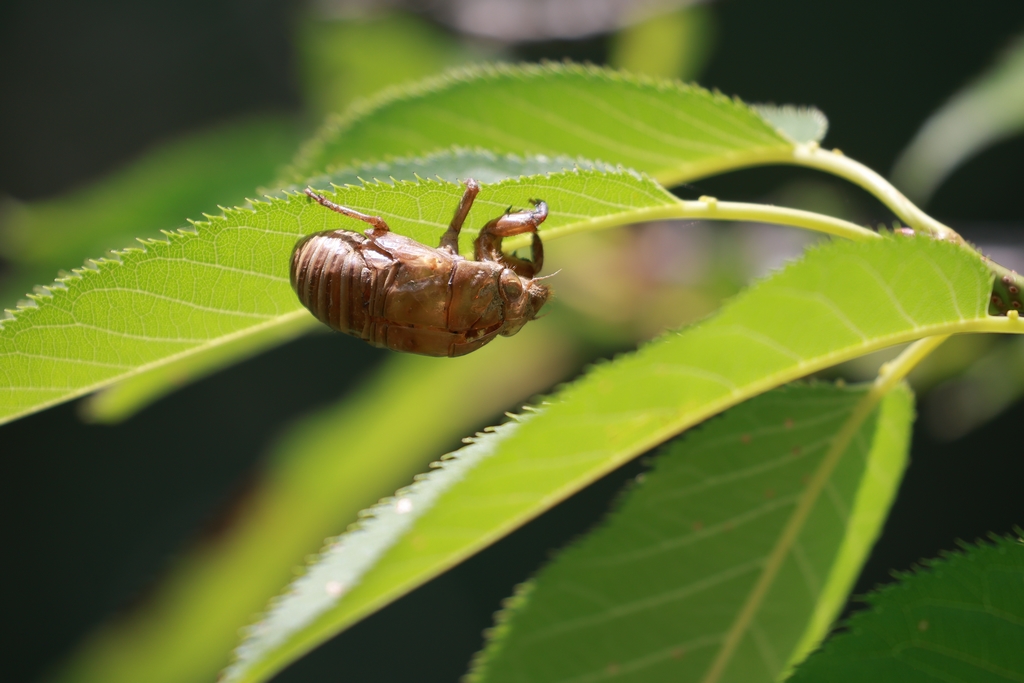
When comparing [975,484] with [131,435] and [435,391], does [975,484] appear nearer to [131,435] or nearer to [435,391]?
[435,391]

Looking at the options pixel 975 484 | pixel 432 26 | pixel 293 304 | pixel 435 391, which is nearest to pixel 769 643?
pixel 293 304

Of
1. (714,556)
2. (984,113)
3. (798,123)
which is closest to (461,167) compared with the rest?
(798,123)

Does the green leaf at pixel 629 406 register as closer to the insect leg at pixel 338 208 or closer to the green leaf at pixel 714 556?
the green leaf at pixel 714 556

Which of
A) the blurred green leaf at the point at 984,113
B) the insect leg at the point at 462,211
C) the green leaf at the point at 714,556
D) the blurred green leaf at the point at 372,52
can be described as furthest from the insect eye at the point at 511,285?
the blurred green leaf at the point at 372,52

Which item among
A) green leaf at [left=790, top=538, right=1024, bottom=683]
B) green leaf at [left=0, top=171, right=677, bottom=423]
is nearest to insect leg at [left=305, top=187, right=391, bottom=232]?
green leaf at [left=0, top=171, right=677, bottom=423]

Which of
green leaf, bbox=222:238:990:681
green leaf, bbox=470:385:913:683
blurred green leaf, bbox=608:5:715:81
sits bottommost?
green leaf, bbox=470:385:913:683

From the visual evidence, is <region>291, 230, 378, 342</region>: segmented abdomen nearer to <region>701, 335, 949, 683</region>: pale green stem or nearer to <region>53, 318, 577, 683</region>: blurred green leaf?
<region>701, 335, 949, 683</region>: pale green stem
